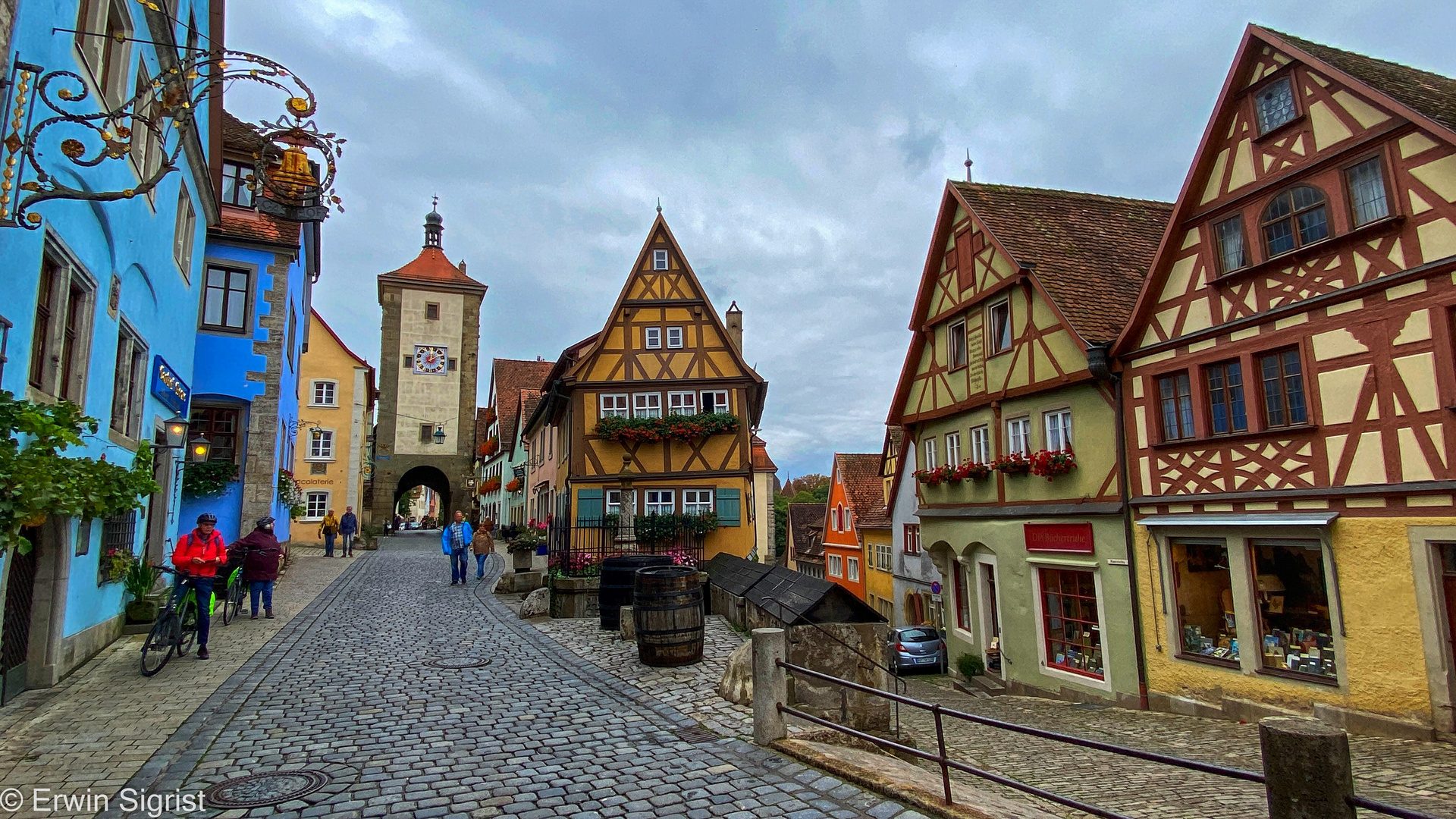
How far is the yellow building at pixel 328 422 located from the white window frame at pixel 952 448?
85.5ft

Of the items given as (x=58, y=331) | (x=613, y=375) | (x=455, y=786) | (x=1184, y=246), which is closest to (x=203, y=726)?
(x=455, y=786)

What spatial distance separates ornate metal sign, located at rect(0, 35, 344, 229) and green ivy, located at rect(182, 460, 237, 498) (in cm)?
991

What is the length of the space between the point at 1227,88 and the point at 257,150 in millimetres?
12739

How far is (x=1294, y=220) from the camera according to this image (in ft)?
36.3

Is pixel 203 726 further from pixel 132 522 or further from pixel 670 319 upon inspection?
pixel 670 319

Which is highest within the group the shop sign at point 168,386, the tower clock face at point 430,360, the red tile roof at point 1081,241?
the tower clock face at point 430,360

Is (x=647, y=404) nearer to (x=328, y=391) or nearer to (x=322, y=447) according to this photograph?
(x=328, y=391)

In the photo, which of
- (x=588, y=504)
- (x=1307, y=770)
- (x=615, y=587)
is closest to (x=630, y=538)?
(x=588, y=504)

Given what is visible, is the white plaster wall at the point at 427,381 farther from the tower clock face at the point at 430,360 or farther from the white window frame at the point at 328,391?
the white window frame at the point at 328,391

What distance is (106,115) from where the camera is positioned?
6.13 m

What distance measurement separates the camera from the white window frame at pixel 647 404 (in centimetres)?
2470

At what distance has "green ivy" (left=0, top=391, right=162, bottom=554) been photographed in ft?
18.4

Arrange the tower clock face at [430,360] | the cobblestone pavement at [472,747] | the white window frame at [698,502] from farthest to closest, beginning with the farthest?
the tower clock face at [430,360] → the white window frame at [698,502] → the cobblestone pavement at [472,747]

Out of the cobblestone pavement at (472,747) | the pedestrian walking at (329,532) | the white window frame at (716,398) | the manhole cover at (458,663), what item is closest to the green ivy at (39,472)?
the cobblestone pavement at (472,747)
